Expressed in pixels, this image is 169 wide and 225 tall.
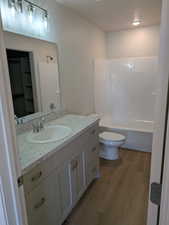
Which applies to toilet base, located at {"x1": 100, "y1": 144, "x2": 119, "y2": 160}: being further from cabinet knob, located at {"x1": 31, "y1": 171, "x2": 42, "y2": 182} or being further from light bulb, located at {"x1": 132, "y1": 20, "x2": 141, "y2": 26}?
light bulb, located at {"x1": 132, "y1": 20, "x2": 141, "y2": 26}

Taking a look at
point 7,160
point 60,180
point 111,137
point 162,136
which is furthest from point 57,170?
point 111,137

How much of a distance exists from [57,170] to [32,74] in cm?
111

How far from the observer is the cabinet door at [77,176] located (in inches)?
66.6

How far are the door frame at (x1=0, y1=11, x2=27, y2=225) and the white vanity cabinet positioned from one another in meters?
0.25

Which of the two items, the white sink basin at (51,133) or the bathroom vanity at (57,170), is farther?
the white sink basin at (51,133)

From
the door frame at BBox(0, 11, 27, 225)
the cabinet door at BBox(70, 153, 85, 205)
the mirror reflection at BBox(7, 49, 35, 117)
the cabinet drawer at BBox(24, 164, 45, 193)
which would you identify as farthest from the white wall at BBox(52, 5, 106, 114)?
the door frame at BBox(0, 11, 27, 225)

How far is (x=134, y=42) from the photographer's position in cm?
367

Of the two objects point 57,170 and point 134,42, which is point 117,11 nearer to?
point 134,42

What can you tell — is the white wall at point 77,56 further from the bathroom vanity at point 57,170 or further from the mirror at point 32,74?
the bathroom vanity at point 57,170

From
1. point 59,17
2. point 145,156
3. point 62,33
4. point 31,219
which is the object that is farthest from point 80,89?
point 31,219

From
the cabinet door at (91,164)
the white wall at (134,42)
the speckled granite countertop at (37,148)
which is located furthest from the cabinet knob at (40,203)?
the white wall at (134,42)

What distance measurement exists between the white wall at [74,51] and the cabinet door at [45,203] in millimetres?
1311

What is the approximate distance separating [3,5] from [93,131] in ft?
5.20

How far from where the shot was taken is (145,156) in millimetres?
2920
